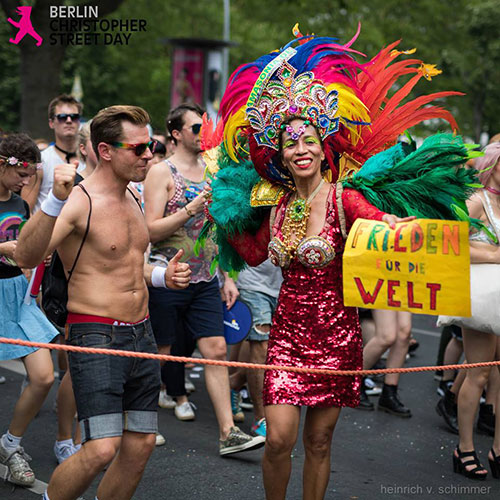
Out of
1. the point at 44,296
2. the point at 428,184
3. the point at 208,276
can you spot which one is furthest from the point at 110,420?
the point at 208,276

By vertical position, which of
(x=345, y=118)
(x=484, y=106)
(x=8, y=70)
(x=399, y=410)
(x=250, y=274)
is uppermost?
(x=8, y=70)

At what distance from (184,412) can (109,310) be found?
103 inches

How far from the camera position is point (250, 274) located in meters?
5.93

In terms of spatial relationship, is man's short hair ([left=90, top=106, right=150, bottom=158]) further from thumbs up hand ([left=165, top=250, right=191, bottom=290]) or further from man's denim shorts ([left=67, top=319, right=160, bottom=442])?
man's denim shorts ([left=67, top=319, right=160, bottom=442])

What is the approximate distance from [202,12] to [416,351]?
75.6ft

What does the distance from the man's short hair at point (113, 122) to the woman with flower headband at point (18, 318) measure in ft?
3.65

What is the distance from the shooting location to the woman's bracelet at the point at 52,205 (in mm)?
3270

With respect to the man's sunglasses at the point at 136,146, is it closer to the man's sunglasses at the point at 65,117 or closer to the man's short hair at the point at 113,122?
the man's short hair at the point at 113,122

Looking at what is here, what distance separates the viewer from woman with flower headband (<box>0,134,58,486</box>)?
15.2 ft

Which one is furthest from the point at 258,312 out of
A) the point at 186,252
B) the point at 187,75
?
the point at 187,75

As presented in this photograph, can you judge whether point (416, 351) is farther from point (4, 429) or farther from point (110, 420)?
point (110, 420)

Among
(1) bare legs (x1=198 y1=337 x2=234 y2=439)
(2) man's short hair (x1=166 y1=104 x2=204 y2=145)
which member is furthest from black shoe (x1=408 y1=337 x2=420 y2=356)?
(2) man's short hair (x1=166 y1=104 x2=204 y2=145)

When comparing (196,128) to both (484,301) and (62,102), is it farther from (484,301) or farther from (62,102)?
(484,301)

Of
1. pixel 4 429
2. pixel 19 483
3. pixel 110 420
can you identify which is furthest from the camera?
pixel 4 429
